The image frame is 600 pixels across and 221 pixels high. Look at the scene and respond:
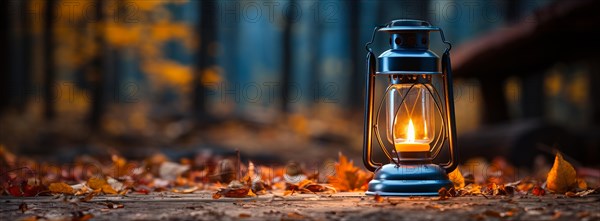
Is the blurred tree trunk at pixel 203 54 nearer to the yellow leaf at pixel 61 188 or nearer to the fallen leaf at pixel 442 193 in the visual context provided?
the yellow leaf at pixel 61 188

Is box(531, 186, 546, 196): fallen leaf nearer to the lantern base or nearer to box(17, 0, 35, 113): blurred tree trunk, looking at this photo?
the lantern base

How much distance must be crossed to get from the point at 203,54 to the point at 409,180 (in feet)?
53.4

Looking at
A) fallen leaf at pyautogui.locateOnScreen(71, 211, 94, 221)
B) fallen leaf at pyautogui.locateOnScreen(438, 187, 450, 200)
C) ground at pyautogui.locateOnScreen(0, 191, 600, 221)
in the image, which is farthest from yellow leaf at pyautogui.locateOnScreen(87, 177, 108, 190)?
fallen leaf at pyautogui.locateOnScreen(438, 187, 450, 200)

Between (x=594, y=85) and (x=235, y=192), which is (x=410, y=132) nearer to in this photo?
(x=235, y=192)

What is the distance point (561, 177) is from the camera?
430cm

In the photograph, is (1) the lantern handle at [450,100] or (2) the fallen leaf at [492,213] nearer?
(2) the fallen leaf at [492,213]

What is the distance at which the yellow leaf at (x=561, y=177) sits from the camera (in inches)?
166

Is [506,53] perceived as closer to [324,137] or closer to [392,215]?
[324,137]

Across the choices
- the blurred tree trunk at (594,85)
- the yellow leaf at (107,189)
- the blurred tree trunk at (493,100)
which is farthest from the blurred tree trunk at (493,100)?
the yellow leaf at (107,189)

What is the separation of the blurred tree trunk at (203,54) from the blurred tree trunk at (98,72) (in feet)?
9.26

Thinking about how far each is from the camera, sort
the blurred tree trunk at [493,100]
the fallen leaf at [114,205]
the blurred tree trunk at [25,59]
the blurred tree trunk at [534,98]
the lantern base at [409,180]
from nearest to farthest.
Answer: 1. the fallen leaf at [114,205]
2. the lantern base at [409,180]
3. the blurred tree trunk at [493,100]
4. the blurred tree trunk at [534,98]
5. the blurred tree trunk at [25,59]

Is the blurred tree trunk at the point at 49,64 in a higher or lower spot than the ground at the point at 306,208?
higher

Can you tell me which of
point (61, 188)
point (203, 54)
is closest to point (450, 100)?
point (61, 188)

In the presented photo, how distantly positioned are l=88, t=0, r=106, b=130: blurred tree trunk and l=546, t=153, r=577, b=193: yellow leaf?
14.0 m
